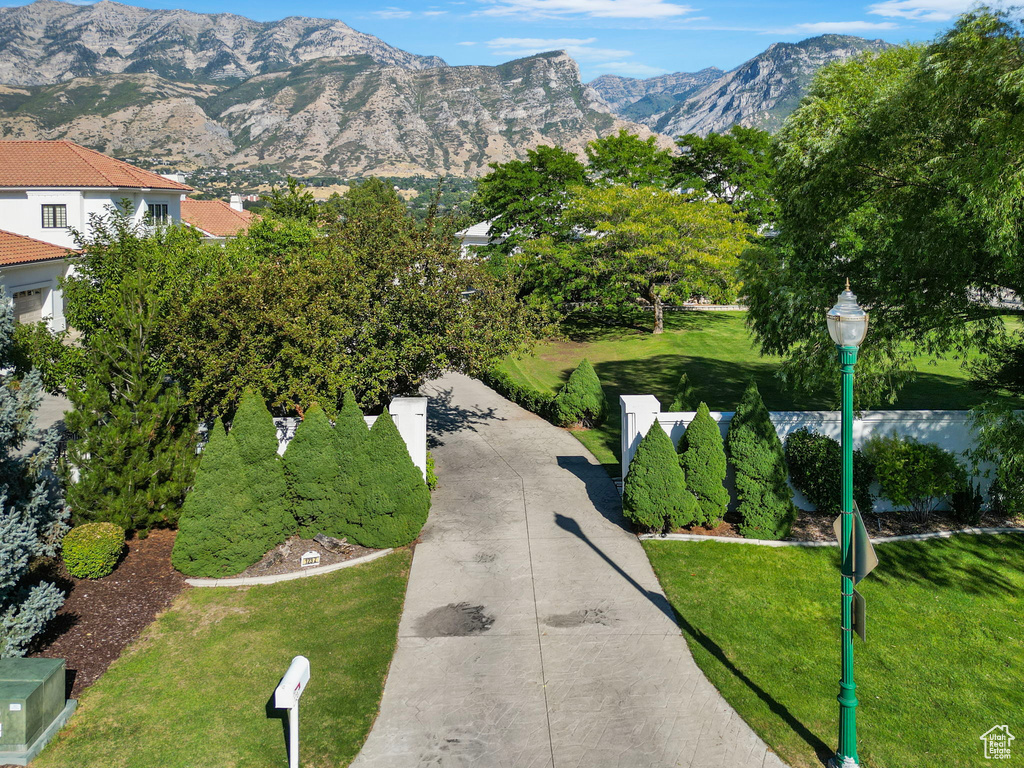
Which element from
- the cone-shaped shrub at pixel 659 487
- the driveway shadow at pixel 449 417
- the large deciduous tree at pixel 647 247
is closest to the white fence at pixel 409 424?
the driveway shadow at pixel 449 417

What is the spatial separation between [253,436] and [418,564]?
3571 mm

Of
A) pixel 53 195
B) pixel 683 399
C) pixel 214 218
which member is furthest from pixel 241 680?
pixel 214 218

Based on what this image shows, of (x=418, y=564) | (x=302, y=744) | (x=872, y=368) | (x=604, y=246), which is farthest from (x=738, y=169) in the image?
(x=302, y=744)

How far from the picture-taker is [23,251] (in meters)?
29.9

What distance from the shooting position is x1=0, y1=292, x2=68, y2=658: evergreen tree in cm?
927

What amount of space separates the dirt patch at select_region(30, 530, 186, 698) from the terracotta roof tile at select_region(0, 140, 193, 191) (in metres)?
30.9

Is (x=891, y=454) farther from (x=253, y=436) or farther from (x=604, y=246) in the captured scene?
(x=604, y=246)

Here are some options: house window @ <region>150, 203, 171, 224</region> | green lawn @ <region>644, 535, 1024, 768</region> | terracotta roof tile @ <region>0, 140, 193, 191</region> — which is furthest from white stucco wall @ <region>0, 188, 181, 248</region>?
green lawn @ <region>644, 535, 1024, 768</region>

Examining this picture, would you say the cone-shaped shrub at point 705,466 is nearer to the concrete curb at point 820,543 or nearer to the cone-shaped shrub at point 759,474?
the cone-shaped shrub at point 759,474

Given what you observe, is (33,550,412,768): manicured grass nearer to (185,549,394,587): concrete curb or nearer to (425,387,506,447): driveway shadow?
(185,549,394,587): concrete curb

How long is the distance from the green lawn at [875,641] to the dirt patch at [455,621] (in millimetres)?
2966

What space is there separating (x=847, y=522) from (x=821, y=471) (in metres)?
7.08

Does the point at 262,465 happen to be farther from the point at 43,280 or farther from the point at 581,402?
the point at 43,280

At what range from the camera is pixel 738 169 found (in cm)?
4681
